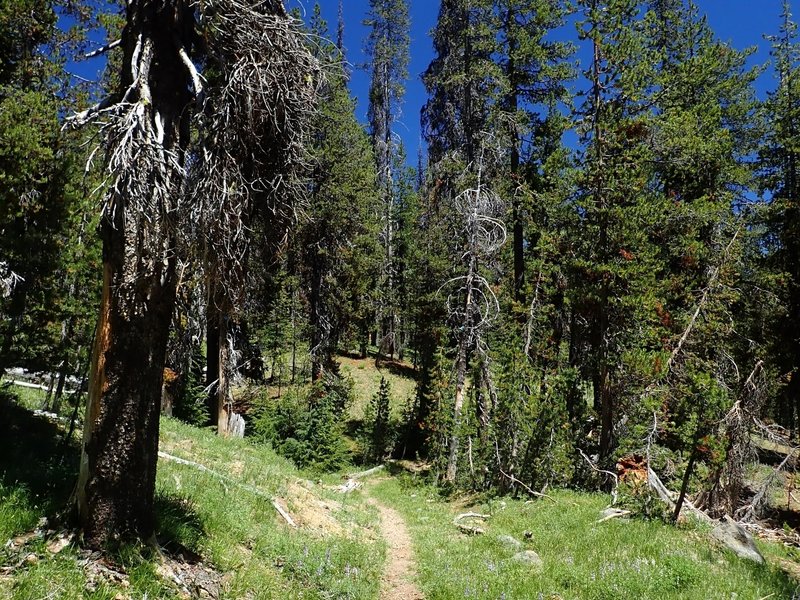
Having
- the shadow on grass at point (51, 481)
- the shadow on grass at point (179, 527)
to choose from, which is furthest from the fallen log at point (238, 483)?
the shadow on grass at point (179, 527)

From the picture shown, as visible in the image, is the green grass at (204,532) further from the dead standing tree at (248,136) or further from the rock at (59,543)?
the dead standing tree at (248,136)

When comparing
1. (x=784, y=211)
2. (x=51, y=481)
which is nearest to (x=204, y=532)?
(x=51, y=481)

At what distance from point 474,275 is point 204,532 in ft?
37.2

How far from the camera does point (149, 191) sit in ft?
14.8

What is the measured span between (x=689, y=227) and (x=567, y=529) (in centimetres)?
1022

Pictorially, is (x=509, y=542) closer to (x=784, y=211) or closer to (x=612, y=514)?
(x=612, y=514)

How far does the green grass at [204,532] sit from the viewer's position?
4.03 m

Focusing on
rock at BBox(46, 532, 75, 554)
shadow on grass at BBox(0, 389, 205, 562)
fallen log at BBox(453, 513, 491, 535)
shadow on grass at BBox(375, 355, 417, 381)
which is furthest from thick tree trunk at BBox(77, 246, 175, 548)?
shadow on grass at BBox(375, 355, 417, 381)

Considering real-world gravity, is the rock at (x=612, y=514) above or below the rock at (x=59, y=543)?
below

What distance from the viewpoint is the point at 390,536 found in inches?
421

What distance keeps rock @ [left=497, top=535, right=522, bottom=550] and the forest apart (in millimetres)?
1315

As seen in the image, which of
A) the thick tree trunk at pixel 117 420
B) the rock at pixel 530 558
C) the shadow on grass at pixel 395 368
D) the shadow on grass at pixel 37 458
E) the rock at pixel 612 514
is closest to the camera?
the thick tree trunk at pixel 117 420

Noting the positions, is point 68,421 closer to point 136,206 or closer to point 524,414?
point 136,206

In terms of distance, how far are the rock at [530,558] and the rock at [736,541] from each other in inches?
114
